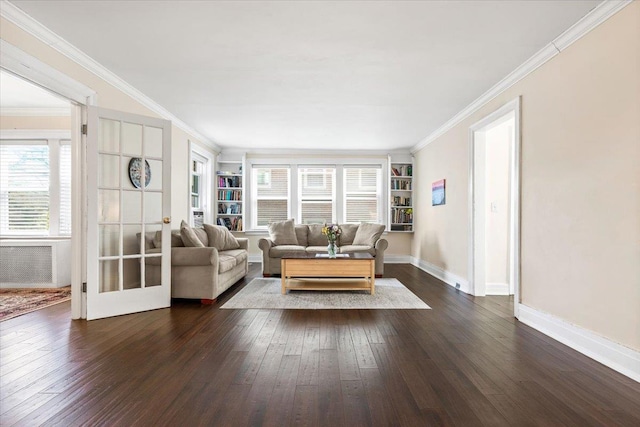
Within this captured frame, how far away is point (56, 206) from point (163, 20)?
13.8 ft

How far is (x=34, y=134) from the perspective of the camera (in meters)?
5.48

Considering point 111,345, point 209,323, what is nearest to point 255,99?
point 209,323

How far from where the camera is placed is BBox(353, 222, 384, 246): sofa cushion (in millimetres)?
6383

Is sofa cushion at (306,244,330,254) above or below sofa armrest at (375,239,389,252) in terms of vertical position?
below

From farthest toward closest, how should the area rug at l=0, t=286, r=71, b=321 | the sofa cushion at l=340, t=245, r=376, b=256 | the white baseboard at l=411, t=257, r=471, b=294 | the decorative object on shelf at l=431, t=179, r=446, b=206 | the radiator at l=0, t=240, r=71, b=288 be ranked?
the sofa cushion at l=340, t=245, r=376, b=256 < the decorative object on shelf at l=431, t=179, r=446, b=206 < the radiator at l=0, t=240, r=71, b=288 < the white baseboard at l=411, t=257, r=471, b=294 < the area rug at l=0, t=286, r=71, b=321

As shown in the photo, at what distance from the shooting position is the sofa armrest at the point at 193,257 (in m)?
4.21

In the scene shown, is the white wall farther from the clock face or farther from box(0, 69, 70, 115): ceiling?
box(0, 69, 70, 115): ceiling

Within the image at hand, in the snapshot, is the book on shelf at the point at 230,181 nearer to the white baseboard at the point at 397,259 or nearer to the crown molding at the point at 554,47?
the white baseboard at the point at 397,259

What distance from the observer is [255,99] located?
4543mm

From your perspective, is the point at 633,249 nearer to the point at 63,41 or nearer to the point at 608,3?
the point at 608,3

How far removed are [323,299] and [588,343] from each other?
105 inches

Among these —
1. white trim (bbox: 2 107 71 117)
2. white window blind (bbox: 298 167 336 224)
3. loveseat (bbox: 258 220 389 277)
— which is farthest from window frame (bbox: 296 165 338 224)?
white trim (bbox: 2 107 71 117)

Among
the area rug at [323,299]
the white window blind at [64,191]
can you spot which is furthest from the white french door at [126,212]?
the white window blind at [64,191]

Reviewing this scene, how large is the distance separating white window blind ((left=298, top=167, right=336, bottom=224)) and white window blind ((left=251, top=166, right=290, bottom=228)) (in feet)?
1.17
